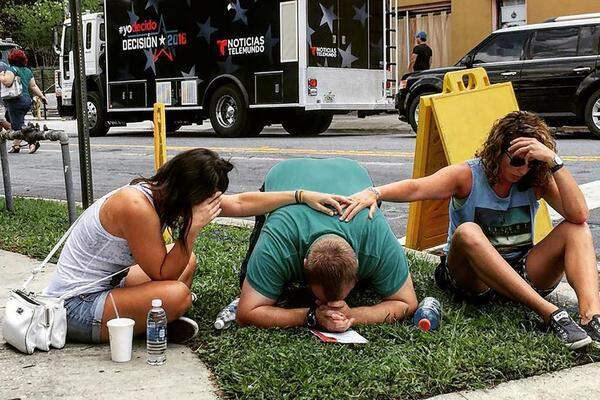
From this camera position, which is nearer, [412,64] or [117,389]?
[117,389]

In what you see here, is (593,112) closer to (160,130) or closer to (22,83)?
(22,83)

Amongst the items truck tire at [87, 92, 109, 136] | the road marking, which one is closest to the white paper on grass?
the road marking

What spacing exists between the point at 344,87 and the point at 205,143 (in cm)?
291

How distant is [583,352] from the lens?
388 cm

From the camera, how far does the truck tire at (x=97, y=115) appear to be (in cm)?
1989

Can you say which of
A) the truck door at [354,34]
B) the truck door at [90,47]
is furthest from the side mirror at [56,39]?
the truck door at [354,34]

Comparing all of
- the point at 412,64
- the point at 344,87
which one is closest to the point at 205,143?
the point at 344,87

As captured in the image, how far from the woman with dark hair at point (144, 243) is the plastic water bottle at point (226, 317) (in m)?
0.14

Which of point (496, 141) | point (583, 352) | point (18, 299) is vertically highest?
point (496, 141)

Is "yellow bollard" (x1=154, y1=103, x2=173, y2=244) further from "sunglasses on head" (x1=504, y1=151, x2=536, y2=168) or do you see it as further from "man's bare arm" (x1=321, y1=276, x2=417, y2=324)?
"sunglasses on head" (x1=504, y1=151, x2=536, y2=168)

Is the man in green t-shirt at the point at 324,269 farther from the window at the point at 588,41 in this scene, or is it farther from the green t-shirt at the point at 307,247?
the window at the point at 588,41

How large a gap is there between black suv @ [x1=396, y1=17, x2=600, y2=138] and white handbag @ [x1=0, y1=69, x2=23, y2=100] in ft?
23.7

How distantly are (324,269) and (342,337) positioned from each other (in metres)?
0.37

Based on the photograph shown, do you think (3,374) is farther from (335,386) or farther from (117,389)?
(335,386)
